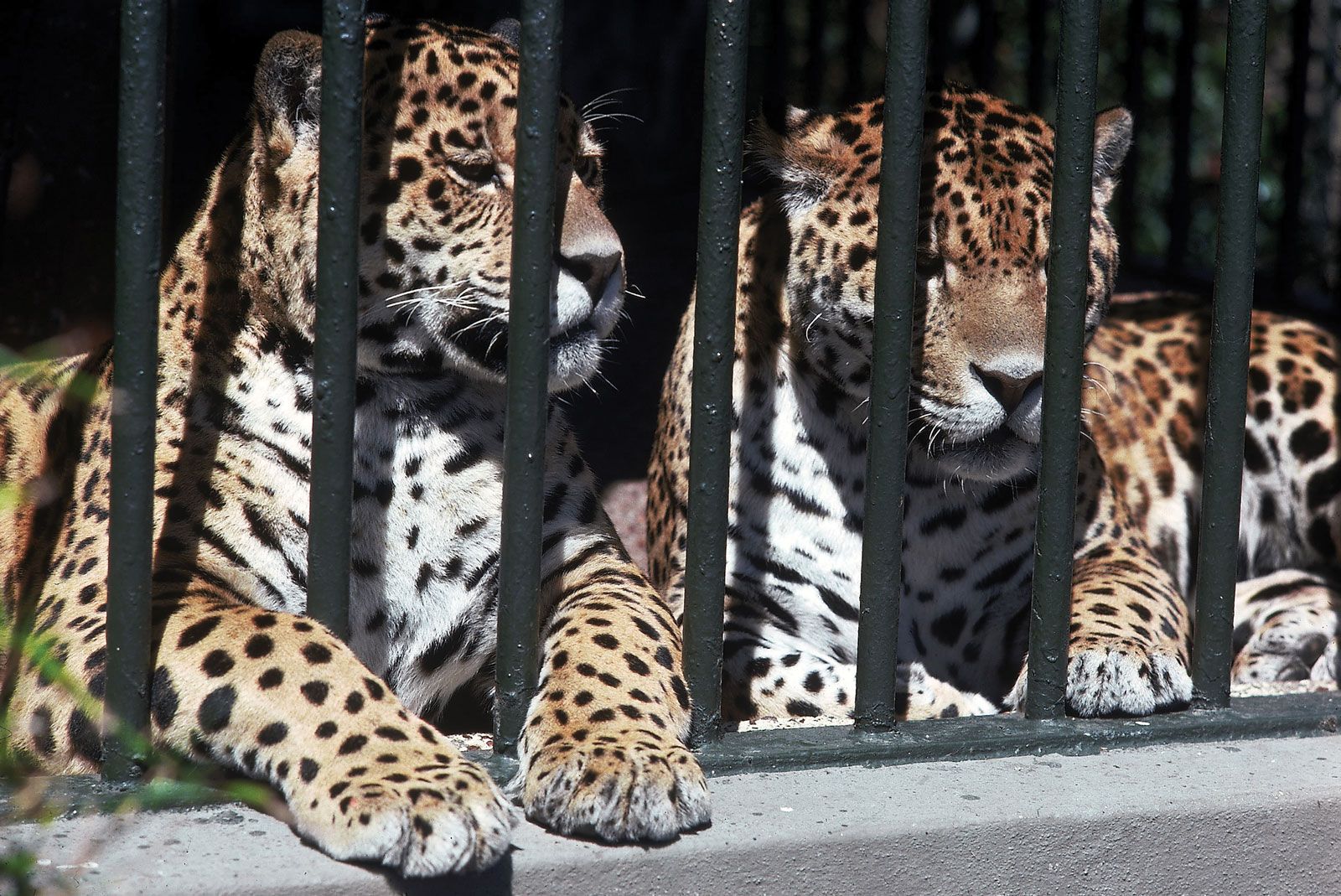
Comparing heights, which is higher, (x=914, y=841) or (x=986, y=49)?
(x=986, y=49)

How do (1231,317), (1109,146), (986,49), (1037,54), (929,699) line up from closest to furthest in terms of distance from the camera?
(1231,317)
(929,699)
(1109,146)
(986,49)
(1037,54)

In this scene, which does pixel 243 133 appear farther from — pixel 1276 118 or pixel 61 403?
pixel 1276 118

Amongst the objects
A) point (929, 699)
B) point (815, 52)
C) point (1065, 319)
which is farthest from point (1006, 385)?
point (815, 52)

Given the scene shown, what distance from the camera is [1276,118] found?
11.5 metres

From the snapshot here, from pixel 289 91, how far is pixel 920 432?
1.81m

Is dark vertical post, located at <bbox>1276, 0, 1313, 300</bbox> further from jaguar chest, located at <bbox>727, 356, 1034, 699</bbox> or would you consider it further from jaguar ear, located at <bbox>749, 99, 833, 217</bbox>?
jaguar ear, located at <bbox>749, 99, 833, 217</bbox>

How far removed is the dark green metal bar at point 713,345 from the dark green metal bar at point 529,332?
0.32 m

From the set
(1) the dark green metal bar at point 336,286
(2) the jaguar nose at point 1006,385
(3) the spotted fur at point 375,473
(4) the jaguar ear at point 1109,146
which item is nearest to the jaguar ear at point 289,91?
(3) the spotted fur at point 375,473

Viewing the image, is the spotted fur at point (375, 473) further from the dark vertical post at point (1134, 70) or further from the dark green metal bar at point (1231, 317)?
the dark vertical post at point (1134, 70)

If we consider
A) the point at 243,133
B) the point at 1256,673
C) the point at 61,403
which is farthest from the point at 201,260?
the point at 1256,673

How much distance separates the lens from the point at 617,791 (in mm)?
3102

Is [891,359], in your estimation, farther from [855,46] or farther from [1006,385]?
[855,46]

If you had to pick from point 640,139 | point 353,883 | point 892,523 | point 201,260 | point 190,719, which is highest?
point 640,139

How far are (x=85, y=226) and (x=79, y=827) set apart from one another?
3.85 m
